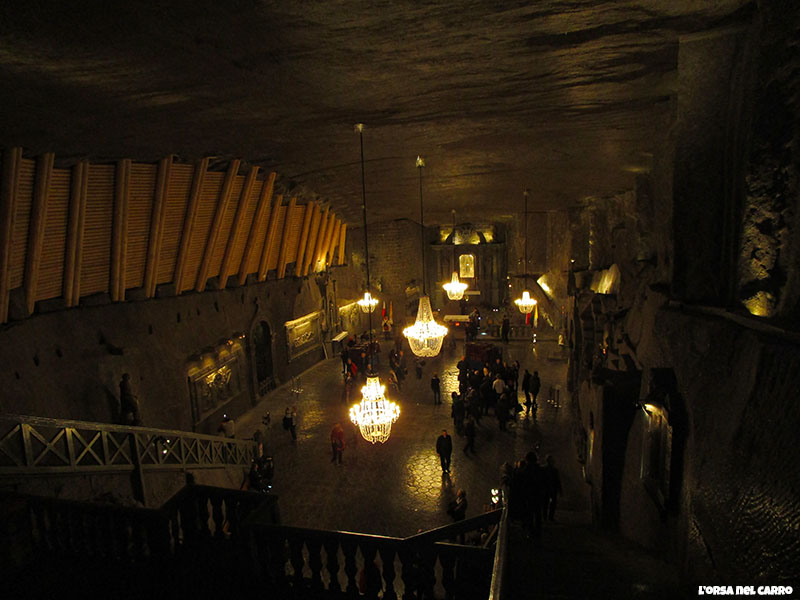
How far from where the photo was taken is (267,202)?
34.0 ft

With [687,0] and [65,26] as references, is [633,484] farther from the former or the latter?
[65,26]

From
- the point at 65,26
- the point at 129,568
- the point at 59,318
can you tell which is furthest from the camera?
the point at 59,318

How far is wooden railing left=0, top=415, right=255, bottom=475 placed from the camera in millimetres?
5645

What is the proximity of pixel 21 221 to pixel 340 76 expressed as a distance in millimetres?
4753

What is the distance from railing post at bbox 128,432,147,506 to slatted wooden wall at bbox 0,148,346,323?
2431 millimetres

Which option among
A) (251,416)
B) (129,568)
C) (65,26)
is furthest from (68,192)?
(251,416)

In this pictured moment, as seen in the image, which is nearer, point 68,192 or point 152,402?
point 68,192

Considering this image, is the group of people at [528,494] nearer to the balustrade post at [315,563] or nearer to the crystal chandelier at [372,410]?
the crystal chandelier at [372,410]

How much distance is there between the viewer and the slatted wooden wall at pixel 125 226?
599 cm

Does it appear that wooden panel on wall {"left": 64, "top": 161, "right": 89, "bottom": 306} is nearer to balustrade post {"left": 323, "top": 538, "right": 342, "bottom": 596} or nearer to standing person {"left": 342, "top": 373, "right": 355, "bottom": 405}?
balustrade post {"left": 323, "top": 538, "right": 342, "bottom": 596}

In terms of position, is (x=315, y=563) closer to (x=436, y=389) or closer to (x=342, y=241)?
(x=436, y=389)

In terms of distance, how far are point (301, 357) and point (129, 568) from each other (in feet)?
37.0

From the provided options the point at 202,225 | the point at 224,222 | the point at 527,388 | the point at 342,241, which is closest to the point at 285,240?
the point at 224,222

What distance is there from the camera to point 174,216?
8.30 metres
